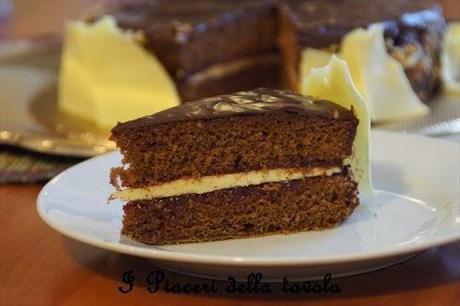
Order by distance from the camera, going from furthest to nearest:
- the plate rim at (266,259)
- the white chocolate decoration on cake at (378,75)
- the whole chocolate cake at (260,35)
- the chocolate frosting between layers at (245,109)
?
the whole chocolate cake at (260,35) → the white chocolate decoration on cake at (378,75) → the chocolate frosting between layers at (245,109) → the plate rim at (266,259)

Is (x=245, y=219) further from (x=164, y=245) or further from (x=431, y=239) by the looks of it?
(x=431, y=239)

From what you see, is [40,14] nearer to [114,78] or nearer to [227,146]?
[114,78]

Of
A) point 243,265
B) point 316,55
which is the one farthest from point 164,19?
point 243,265

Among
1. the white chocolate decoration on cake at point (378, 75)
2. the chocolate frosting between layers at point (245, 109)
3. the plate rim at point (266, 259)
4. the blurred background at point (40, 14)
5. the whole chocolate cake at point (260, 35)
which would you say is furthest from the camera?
the blurred background at point (40, 14)

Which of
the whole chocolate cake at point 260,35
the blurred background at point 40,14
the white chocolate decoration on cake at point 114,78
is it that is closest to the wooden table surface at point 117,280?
the white chocolate decoration on cake at point 114,78

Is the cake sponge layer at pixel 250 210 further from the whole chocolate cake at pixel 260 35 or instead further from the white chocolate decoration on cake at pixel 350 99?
the whole chocolate cake at pixel 260 35

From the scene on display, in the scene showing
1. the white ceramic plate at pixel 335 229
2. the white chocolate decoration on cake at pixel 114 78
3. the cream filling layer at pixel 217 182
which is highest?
the cream filling layer at pixel 217 182

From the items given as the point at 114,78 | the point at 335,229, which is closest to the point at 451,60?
the point at 114,78

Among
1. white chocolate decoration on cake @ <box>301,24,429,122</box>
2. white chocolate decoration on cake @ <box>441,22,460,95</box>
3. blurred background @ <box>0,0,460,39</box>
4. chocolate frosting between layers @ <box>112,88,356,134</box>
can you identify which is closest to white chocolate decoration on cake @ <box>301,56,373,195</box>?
chocolate frosting between layers @ <box>112,88,356,134</box>
